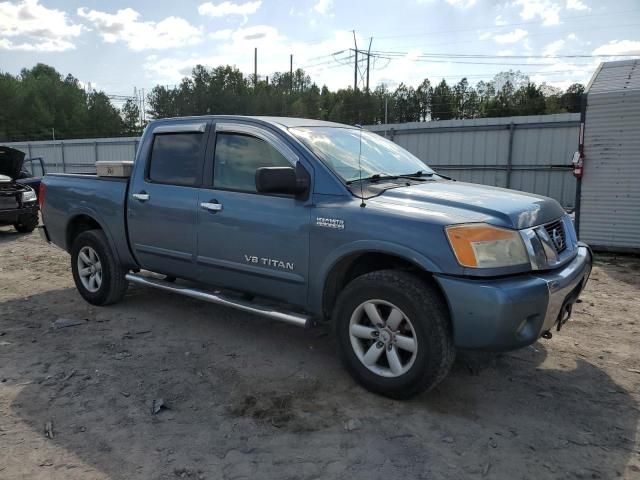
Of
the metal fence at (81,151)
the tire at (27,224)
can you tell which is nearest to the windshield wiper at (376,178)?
the tire at (27,224)

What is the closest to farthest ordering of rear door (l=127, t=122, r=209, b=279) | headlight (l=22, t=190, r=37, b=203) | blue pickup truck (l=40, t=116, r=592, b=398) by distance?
1. blue pickup truck (l=40, t=116, r=592, b=398)
2. rear door (l=127, t=122, r=209, b=279)
3. headlight (l=22, t=190, r=37, b=203)

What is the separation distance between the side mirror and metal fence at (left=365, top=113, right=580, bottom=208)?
33.2ft

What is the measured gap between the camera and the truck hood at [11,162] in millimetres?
10531

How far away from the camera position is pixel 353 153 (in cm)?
413

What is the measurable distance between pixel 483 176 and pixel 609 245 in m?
6.03

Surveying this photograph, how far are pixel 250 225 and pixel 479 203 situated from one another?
5.48ft

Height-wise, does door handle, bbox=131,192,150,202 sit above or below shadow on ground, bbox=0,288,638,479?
above

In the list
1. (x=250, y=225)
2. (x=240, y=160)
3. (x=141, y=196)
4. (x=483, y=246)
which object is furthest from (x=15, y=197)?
(x=483, y=246)

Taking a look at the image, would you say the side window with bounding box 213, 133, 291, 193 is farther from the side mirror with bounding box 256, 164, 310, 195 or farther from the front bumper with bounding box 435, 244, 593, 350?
the front bumper with bounding box 435, 244, 593, 350

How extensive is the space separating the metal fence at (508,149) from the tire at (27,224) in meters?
8.26

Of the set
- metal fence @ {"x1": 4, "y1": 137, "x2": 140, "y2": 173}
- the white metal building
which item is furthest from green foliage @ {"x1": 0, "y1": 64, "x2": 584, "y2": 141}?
the white metal building

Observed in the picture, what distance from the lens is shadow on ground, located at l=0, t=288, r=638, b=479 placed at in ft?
9.05

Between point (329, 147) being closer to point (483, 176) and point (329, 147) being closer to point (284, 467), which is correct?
point (284, 467)

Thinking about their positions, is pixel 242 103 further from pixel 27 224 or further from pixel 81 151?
pixel 27 224
